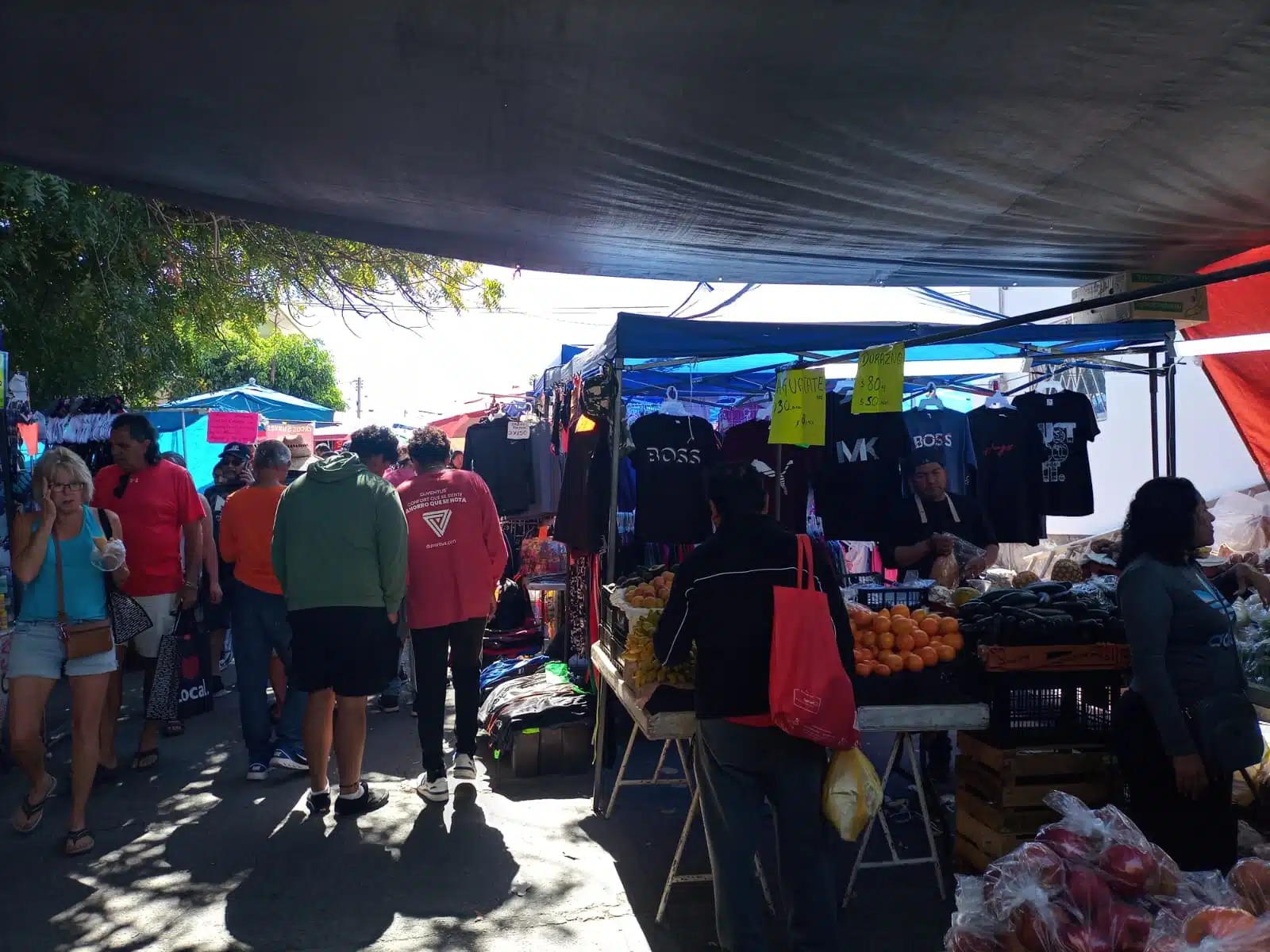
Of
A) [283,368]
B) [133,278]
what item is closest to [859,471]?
[133,278]

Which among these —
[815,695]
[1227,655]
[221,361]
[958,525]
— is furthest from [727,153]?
[221,361]

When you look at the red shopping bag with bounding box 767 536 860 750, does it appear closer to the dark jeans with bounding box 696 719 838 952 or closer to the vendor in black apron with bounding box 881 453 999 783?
the dark jeans with bounding box 696 719 838 952

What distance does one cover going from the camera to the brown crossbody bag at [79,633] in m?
4.61

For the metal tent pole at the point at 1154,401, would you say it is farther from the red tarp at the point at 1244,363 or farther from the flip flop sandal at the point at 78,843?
the flip flop sandal at the point at 78,843

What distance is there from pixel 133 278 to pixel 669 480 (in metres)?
5.83

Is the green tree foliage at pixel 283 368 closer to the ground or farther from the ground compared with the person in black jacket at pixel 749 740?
farther from the ground

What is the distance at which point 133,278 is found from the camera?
8.49m

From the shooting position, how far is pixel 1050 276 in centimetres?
514

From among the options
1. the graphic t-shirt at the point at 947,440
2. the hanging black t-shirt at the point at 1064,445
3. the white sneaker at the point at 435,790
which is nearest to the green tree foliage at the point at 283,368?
the white sneaker at the point at 435,790

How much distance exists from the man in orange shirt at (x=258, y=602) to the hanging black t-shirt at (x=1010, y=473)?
4367 mm

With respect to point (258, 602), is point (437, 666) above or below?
below

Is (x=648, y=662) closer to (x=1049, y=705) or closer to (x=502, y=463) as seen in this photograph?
(x=1049, y=705)

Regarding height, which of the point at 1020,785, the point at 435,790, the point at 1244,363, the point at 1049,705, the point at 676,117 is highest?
the point at 676,117

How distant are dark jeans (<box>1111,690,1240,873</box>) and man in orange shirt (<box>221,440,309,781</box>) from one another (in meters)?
4.38
